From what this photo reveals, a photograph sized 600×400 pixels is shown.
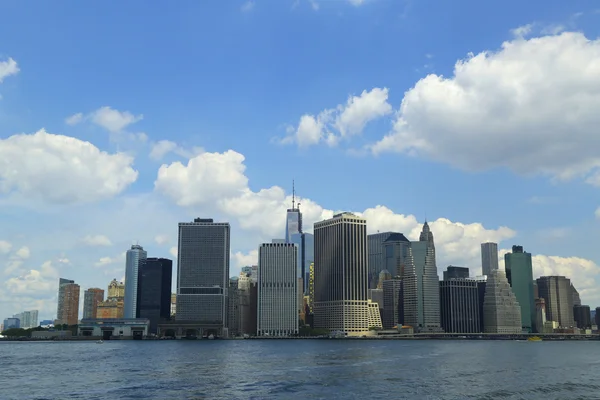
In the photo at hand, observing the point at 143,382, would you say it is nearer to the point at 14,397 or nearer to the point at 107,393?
the point at 107,393

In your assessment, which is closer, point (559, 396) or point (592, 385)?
point (559, 396)

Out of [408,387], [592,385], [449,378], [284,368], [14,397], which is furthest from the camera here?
[284,368]

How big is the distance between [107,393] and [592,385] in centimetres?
7995

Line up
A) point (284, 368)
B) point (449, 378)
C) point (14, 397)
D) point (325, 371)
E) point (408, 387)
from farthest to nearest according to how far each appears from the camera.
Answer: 1. point (284, 368)
2. point (325, 371)
3. point (449, 378)
4. point (408, 387)
5. point (14, 397)

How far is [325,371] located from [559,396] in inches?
1909

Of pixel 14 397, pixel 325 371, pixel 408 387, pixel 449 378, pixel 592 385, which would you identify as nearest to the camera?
pixel 14 397

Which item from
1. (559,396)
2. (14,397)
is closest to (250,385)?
(14,397)

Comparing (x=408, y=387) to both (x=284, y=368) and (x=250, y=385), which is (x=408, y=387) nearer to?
(x=250, y=385)

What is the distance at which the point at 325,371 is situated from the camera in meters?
131

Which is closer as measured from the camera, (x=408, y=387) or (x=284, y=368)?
(x=408, y=387)

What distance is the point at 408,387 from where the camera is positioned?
103 m

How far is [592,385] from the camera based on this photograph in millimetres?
111188

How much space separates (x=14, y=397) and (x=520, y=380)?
8461cm

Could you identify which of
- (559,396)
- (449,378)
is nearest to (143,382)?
(449,378)
